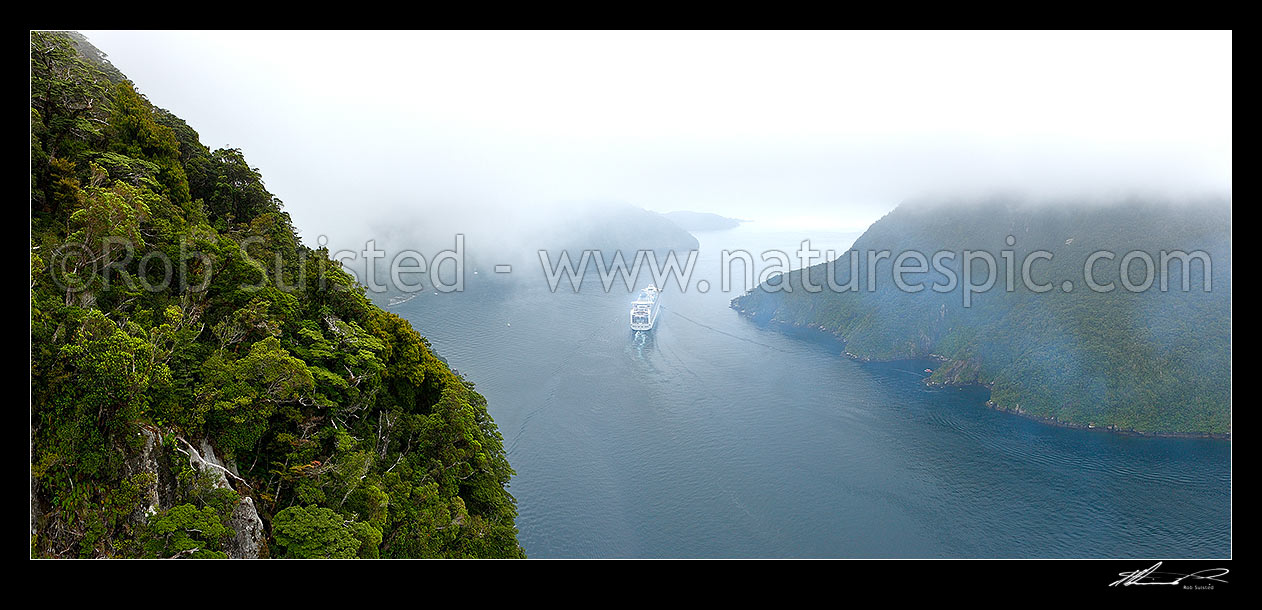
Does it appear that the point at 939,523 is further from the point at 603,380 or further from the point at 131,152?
the point at 131,152

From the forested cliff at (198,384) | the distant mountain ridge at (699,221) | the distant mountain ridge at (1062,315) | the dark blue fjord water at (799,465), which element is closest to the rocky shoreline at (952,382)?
the distant mountain ridge at (1062,315)

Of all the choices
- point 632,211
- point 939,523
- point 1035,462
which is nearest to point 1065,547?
point 939,523

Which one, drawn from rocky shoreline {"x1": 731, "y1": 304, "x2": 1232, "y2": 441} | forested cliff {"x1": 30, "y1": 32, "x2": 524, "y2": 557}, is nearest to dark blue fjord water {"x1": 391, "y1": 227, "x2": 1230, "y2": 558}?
rocky shoreline {"x1": 731, "y1": 304, "x2": 1232, "y2": 441}

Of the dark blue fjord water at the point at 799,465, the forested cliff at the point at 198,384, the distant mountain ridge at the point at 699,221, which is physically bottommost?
the dark blue fjord water at the point at 799,465

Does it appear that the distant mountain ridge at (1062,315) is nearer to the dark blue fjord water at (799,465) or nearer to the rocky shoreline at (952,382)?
the rocky shoreline at (952,382)

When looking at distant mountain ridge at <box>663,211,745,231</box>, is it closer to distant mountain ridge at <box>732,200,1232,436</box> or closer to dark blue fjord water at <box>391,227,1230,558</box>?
distant mountain ridge at <box>732,200,1232,436</box>

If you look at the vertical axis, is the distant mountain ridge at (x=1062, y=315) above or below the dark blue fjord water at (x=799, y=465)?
above

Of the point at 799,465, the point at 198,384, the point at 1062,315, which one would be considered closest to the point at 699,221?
the point at 1062,315

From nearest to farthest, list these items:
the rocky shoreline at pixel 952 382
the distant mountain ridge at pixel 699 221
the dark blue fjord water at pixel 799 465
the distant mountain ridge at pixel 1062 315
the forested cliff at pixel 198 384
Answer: the forested cliff at pixel 198 384
the dark blue fjord water at pixel 799 465
the rocky shoreline at pixel 952 382
the distant mountain ridge at pixel 1062 315
the distant mountain ridge at pixel 699 221
